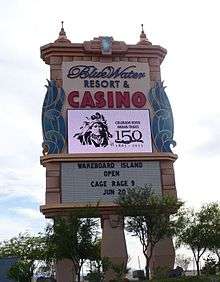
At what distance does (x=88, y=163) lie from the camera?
146ft

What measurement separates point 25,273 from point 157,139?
791 inches

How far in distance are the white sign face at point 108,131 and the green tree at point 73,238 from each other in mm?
6491

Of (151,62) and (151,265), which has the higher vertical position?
(151,62)

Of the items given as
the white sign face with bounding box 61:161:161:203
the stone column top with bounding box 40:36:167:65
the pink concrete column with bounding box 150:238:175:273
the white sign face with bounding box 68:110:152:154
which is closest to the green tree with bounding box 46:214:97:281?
the white sign face with bounding box 61:161:161:203

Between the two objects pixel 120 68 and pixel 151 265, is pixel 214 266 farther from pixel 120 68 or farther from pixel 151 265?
pixel 120 68

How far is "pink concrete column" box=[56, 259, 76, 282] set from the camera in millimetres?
41875

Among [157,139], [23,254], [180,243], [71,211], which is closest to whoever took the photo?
[71,211]

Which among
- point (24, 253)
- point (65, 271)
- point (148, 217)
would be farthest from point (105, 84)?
point (24, 253)

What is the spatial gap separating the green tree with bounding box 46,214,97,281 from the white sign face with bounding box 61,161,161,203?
248 centimetres

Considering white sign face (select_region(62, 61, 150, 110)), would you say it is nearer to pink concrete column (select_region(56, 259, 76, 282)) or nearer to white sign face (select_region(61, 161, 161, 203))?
white sign face (select_region(61, 161, 161, 203))

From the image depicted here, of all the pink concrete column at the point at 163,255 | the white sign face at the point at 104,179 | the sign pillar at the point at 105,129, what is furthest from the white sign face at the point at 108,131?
the pink concrete column at the point at 163,255

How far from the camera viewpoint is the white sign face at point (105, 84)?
4666cm

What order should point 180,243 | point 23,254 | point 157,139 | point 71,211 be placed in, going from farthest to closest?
point 23,254 < point 180,243 < point 157,139 < point 71,211

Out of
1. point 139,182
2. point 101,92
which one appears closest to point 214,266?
point 139,182
